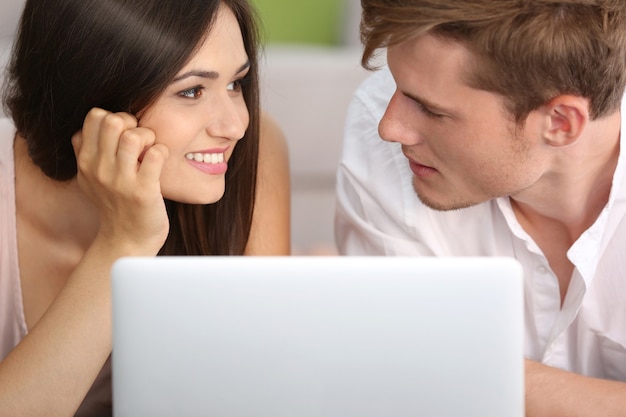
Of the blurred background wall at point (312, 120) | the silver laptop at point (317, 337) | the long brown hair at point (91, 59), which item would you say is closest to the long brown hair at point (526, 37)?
the long brown hair at point (91, 59)

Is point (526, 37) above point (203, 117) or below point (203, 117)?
above

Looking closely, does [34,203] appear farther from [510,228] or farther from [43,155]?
[510,228]

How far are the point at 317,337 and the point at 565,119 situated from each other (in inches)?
30.3

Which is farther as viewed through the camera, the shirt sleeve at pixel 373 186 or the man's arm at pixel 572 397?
the shirt sleeve at pixel 373 186

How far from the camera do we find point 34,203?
1.79 metres

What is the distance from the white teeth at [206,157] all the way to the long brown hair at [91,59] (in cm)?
13

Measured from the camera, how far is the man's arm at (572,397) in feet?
4.75

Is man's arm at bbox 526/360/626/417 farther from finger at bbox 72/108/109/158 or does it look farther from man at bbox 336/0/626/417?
finger at bbox 72/108/109/158

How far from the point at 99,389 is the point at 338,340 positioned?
3.12 feet

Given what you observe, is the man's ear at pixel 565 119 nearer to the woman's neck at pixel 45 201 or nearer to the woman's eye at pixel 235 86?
the woman's eye at pixel 235 86

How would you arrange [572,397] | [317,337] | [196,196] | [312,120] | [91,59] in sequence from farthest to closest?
1. [312,120]
2. [196,196]
3. [91,59]
4. [572,397]
5. [317,337]

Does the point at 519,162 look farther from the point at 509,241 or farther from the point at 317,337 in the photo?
the point at 317,337

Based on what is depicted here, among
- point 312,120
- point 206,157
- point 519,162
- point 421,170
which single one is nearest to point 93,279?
point 206,157

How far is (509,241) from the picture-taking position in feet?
5.80
